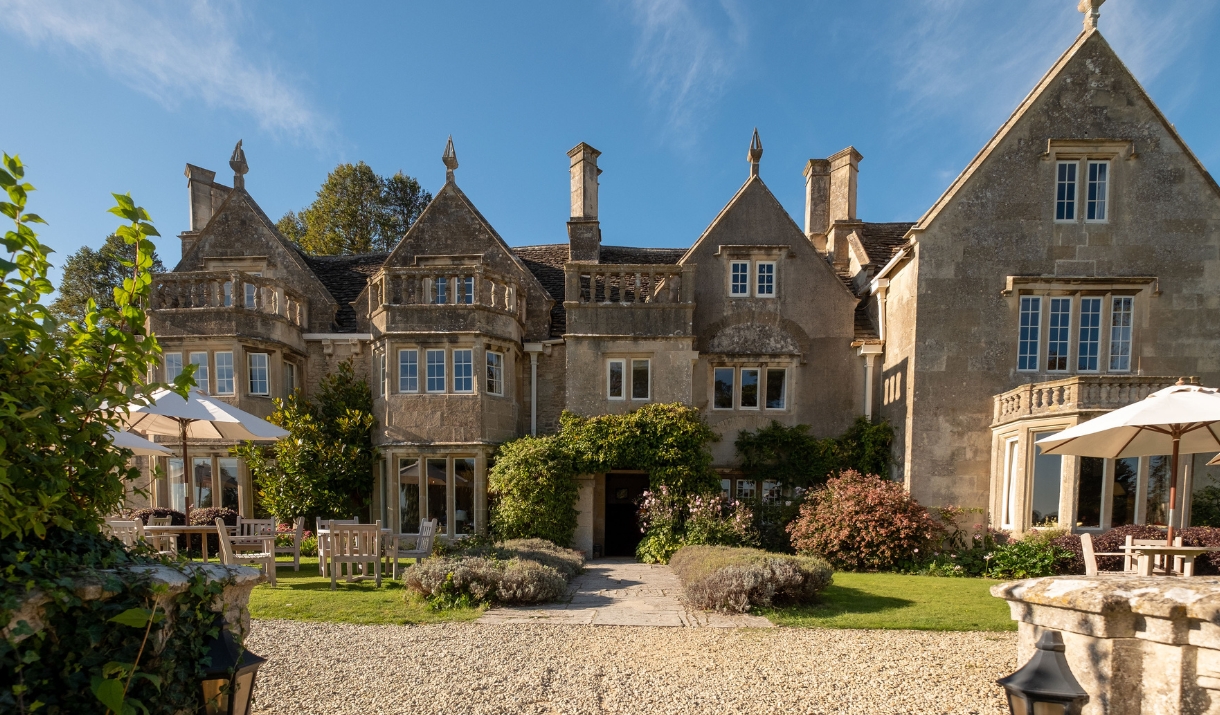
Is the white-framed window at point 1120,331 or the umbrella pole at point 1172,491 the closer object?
the umbrella pole at point 1172,491

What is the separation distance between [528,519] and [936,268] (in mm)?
11537

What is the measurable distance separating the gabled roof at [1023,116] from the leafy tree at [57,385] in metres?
15.4

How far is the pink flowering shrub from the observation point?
1295 cm

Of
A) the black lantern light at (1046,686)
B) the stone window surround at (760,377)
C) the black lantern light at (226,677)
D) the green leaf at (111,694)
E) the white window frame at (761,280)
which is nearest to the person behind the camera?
the green leaf at (111,694)

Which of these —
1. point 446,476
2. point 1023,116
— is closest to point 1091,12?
→ point 1023,116

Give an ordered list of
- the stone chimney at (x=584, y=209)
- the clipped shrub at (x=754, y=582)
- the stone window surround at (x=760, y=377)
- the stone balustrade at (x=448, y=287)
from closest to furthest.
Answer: the clipped shrub at (x=754, y=582)
the stone balustrade at (x=448, y=287)
the stone window surround at (x=760, y=377)
the stone chimney at (x=584, y=209)

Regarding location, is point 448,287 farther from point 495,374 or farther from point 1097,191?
point 1097,191

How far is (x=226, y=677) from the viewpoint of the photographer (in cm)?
290

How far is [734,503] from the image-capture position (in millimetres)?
14578

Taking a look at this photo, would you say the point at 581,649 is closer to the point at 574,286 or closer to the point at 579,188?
the point at 574,286

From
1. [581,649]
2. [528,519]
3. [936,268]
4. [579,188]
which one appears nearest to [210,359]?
[528,519]

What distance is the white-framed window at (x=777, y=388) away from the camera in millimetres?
16969

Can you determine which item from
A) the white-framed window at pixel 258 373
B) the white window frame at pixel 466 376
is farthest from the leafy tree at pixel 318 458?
the white window frame at pixel 466 376

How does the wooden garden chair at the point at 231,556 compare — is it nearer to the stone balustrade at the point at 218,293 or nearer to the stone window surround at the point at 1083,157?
the stone balustrade at the point at 218,293
